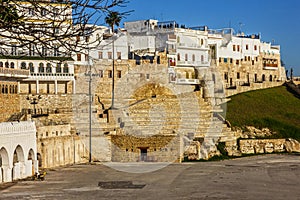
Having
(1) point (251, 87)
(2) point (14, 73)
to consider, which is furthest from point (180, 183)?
(1) point (251, 87)

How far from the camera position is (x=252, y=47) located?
81000mm

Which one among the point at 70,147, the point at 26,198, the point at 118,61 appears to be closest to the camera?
the point at 26,198

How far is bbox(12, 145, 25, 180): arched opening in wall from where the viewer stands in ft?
113

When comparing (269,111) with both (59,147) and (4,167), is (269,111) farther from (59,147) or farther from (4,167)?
(4,167)

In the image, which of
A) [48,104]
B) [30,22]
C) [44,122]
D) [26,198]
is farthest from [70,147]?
[30,22]

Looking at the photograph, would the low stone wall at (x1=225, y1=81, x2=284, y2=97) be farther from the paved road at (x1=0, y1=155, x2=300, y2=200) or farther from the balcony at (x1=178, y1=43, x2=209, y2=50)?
the paved road at (x1=0, y1=155, x2=300, y2=200)

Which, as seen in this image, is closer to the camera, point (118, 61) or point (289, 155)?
point (289, 155)

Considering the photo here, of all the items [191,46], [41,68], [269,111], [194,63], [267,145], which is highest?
[191,46]

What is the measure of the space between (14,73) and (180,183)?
20998 mm

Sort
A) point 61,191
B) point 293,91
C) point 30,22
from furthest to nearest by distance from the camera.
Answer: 1. point 293,91
2. point 61,191
3. point 30,22

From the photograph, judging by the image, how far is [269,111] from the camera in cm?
6506

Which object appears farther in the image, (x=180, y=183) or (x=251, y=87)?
(x=251, y=87)

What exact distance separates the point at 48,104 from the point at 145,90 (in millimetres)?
11954

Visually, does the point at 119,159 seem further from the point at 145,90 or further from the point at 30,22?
the point at 30,22
